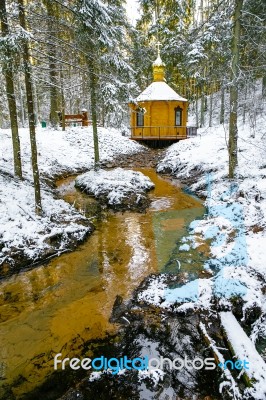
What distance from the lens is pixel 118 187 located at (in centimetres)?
1164

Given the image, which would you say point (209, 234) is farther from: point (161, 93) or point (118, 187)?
point (161, 93)

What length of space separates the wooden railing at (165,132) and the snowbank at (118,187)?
41.6 feet

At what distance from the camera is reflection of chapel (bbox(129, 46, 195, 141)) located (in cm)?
2495

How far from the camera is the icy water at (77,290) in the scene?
416 cm

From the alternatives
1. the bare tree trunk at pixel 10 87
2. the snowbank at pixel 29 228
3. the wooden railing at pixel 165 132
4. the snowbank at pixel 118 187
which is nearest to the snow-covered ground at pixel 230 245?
the snowbank at pixel 118 187

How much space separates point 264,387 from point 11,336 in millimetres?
4080

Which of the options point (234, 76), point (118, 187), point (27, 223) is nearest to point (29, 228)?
point (27, 223)

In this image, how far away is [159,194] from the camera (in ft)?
41.5

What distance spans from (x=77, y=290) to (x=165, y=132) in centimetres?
2223

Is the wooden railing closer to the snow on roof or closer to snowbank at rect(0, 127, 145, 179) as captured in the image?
snowbank at rect(0, 127, 145, 179)

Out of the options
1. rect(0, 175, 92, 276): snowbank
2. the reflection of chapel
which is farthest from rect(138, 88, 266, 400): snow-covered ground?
the reflection of chapel

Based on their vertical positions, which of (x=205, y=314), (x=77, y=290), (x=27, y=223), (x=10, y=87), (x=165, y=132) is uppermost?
(x=10, y=87)

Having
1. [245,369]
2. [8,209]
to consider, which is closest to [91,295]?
[245,369]

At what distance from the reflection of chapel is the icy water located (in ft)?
56.1
